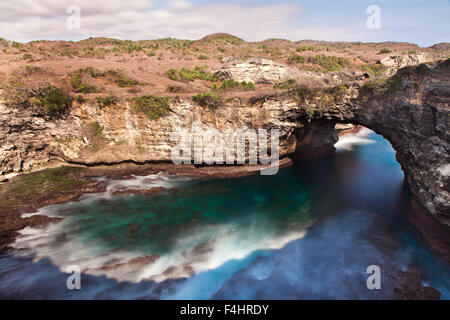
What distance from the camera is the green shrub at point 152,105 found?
2341 centimetres

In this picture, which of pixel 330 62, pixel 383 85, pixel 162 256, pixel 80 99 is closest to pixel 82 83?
pixel 80 99

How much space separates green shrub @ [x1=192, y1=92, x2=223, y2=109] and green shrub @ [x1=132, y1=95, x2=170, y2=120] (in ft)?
10.2

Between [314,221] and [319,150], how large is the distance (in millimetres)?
15363

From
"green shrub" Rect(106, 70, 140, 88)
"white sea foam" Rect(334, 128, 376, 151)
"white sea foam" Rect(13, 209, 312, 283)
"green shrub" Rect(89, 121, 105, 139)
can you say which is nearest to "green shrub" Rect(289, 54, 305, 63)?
"white sea foam" Rect(334, 128, 376, 151)

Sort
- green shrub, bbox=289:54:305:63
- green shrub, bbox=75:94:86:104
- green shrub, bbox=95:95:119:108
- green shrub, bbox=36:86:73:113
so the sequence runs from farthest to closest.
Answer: green shrub, bbox=289:54:305:63
green shrub, bbox=75:94:86:104
green shrub, bbox=95:95:119:108
green shrub, bbox=36:86:73:113

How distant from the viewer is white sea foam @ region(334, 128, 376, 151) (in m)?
35.3

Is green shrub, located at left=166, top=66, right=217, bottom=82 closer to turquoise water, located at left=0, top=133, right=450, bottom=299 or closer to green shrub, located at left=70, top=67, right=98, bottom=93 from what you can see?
green shrub, located at left=70, top=67, right=98, bottom=93

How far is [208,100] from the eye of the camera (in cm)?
2344

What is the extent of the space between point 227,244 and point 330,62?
4180cm

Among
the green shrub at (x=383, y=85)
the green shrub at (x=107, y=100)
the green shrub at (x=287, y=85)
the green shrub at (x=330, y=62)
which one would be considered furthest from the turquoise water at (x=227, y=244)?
the green shrub at (x=330, y=62)

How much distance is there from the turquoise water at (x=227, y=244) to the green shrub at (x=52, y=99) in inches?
397

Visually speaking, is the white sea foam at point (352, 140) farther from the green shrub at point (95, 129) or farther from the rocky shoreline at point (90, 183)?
the green shrub at point (95, 129)

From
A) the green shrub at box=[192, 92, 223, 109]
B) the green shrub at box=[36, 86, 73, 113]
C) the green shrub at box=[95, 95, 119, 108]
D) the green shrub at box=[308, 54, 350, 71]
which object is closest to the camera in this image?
the green shrub at box=[36, 86, 73, 113]
